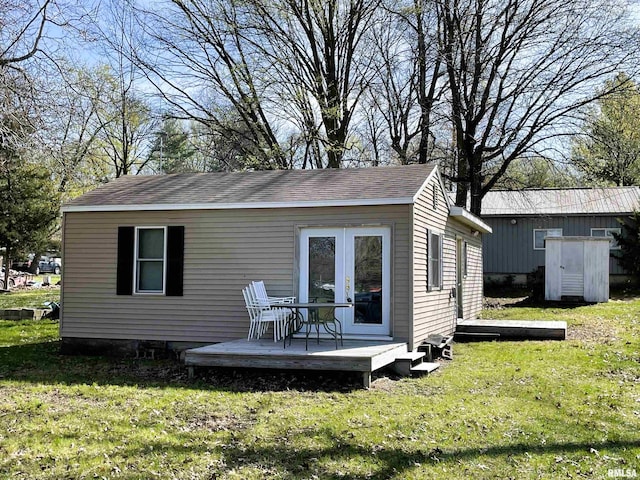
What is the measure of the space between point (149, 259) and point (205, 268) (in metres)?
1.17

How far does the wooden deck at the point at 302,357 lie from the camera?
8.19 meters

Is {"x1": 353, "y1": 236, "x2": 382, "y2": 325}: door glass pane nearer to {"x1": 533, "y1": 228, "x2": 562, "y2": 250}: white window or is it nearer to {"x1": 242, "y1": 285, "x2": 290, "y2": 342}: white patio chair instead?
{"x1": 242, "y1": 285, "x2": 290, "y2": 342}: white patio chair

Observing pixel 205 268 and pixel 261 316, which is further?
pixel 205 268

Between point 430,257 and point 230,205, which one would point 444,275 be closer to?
point 430,257

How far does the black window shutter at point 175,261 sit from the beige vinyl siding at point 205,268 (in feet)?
0.30

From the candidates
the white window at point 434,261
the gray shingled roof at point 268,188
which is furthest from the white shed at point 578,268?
the gray shingled roof at point 268,188

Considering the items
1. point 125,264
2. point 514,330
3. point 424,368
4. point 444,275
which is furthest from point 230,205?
point 514,330

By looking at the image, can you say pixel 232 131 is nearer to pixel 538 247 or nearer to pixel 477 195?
pixel 477 195

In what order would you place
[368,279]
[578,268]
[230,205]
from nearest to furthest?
[368,279] < [230,205] < [578,268]

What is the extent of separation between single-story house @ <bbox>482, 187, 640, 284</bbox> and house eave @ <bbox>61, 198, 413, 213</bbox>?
47.6 ft

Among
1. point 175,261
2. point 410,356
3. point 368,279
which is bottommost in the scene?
point 410,356

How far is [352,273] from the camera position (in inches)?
400

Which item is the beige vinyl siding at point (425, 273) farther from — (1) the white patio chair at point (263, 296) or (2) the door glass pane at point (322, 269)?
(1) the white patio chair at point (263, 296)

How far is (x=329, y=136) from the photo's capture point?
67.5 feet
